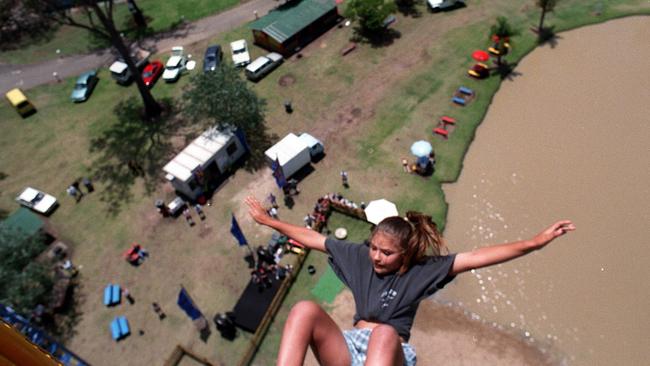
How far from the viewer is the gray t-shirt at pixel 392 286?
8586mm

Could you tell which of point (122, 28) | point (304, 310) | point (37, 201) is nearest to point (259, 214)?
point (304, 310)

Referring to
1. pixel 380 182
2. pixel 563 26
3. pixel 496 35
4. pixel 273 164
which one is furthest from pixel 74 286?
pixel 563 26

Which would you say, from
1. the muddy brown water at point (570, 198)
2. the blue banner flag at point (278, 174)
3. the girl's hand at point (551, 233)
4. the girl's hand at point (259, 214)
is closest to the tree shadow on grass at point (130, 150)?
the blue banner flag at point (278, 174)

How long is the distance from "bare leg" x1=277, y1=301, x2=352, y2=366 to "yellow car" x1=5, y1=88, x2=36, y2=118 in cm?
4298

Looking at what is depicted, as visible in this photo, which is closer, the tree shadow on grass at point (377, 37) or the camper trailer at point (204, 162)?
Result: the camper trailer at point (204, 162)

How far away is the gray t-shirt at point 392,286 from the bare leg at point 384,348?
0.88 metres

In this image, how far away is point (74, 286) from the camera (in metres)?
29.1

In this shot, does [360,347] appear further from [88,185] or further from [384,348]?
[88,185]

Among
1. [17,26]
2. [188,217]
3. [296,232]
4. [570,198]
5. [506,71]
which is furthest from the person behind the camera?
[17,26]

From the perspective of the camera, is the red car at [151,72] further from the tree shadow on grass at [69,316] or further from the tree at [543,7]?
the tree at [543,7]

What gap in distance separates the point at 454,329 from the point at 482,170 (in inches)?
476

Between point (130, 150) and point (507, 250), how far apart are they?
34697 millimetres

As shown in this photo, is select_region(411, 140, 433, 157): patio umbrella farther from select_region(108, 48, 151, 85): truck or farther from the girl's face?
select_region(108, 48, 151, 85): truck

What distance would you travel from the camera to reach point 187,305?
2431 centimetres
